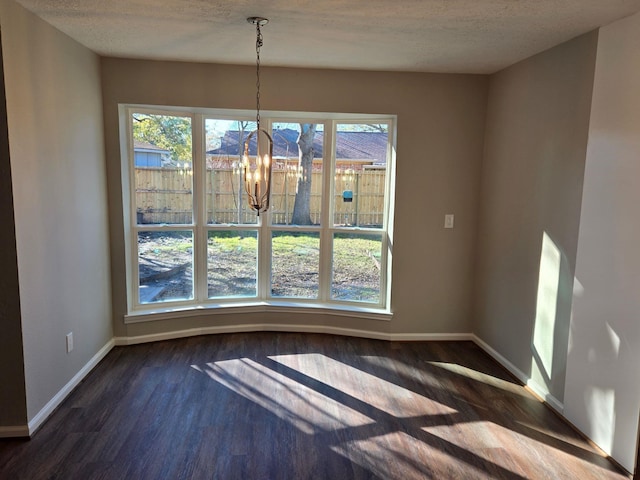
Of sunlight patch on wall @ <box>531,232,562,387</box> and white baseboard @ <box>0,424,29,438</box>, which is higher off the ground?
sunlight patch on wall @ <box>531,232,562,387</box>

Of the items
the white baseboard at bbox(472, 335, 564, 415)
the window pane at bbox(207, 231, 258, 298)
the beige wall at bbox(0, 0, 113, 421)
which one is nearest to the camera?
the beige wall at bbox(0, 0, 113, 421)

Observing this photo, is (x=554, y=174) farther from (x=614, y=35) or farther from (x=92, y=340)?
(x=92, y=340)

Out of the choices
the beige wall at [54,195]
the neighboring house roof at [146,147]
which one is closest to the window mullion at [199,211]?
the neighboring house roof at [146,147]

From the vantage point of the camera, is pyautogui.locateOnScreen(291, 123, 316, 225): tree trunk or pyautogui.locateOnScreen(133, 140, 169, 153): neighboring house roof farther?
pyautogui.locateOnScreen(291, 123, 316, 225): tree trunk

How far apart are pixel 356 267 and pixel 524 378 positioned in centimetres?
177

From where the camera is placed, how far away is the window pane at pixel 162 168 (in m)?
3.91

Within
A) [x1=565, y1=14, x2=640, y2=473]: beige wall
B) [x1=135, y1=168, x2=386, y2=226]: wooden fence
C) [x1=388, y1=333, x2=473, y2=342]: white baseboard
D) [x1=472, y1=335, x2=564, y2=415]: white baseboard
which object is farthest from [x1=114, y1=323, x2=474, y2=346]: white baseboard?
[x1=565, y1=14, x2=640, y2=473]: beige wall

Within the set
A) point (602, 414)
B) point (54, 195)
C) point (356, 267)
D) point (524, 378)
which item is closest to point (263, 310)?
point (356, 267)

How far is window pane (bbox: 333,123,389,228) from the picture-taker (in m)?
4.19

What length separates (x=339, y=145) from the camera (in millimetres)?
4262

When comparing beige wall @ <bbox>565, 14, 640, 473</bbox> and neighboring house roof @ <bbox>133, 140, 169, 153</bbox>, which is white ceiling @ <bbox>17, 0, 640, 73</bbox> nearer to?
beige wall @ <bbox>565, 14, 640, 473</bbox>

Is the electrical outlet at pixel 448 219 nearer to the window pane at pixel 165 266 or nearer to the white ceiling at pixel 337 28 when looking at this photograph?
the white ceiling at pixel 337 28

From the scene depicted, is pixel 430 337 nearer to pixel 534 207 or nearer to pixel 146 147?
pixel 534 207

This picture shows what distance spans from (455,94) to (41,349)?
150 inches
